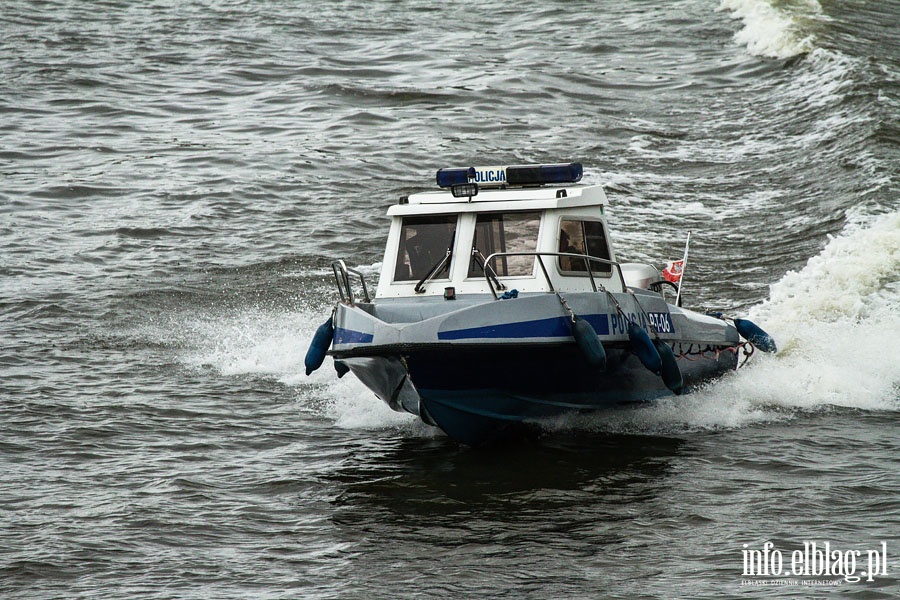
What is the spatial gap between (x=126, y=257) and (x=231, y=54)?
14651 mm

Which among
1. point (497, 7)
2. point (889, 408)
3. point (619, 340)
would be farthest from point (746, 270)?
point (497, 7)

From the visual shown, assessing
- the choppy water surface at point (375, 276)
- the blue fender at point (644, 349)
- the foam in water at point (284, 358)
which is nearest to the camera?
the choppy water surface at point (375, 276)

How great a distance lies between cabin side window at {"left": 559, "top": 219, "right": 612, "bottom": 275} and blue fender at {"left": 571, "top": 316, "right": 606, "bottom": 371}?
1.07 metres

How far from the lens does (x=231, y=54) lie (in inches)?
1260

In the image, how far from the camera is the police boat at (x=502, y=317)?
10.1 m

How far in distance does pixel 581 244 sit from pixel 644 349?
1.33m

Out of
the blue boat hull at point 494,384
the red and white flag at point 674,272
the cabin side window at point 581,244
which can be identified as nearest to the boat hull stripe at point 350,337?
the blue boat hull at point 494,384

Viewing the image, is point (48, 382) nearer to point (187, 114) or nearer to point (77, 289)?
point (77, 289)

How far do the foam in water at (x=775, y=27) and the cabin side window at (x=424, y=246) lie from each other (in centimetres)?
2070

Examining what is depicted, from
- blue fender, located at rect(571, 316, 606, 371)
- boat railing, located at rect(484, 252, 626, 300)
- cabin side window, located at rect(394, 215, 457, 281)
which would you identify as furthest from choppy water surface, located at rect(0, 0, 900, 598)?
cabin side window, located at rect(394, 215, 457, 281)

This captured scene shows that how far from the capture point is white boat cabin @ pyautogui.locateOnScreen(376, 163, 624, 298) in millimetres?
11094

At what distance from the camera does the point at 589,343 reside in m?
10.1

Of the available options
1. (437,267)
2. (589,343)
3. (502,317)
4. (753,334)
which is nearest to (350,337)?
(437,267)

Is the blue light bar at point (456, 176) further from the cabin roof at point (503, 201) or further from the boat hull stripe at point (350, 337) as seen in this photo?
the boat hull stripe at point (350, 337)
